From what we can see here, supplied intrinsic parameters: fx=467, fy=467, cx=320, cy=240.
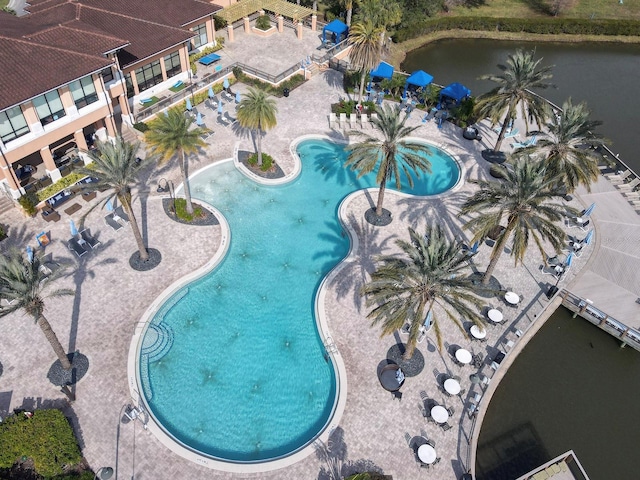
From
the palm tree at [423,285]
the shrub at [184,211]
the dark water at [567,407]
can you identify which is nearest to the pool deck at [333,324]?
the shrub at [184,211]

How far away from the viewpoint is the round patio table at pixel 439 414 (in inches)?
1001

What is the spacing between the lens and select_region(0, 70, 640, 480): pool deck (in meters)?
24.4

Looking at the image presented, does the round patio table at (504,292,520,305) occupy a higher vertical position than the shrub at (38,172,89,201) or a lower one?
lower

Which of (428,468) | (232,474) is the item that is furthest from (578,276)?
(232,474)

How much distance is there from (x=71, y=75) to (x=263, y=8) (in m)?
32.1

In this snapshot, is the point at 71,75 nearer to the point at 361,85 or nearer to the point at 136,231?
the point at 136,231

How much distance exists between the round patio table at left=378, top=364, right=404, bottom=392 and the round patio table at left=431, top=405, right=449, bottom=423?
7.51 ft

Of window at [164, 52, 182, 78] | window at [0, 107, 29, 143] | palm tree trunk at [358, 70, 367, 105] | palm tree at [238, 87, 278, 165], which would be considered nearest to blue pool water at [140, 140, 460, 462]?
palm tree at [238, 87, 278, 165]

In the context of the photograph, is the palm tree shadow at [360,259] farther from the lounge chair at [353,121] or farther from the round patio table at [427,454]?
the lounge chair at [353,121]

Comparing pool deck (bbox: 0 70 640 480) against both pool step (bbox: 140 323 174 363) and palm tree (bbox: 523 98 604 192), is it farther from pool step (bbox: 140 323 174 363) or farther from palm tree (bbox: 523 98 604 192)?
palm tree (bbox: 523 98 604 192)

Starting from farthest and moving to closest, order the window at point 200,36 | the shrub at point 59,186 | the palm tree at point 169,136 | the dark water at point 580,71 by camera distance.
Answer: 1. the window at point 200,36
2. the dark water at point 580,71
3. the shrub at point 59,186
4. the palm tree at point 169,136

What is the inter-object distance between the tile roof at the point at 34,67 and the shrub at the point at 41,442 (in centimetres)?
1979

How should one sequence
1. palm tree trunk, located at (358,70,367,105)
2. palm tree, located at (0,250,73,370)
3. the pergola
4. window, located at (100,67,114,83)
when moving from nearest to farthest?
palm tree, located at (0,250,73,370), window, located at (100,67,114,83), palm tree trunk, located at (358,70,367,105), the pergola

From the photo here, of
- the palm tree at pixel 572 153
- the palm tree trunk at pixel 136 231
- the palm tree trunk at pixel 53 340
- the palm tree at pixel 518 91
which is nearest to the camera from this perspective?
the palm tree trunk at pixel 53 340
